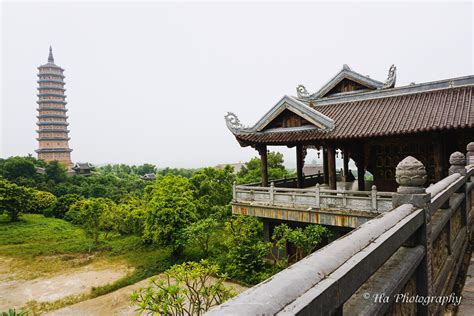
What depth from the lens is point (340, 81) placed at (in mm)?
14703

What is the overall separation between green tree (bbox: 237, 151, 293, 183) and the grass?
764cm

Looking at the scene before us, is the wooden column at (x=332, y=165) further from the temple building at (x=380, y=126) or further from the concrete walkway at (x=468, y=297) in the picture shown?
the concrete walkway at (x=468, y=297)

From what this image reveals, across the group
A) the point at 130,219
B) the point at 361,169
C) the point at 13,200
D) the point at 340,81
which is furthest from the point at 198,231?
the point at 13,200

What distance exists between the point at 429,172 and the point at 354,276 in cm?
1108

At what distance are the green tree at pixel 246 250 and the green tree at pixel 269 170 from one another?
9560mm

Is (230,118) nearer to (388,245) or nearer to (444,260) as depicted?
(444,260)

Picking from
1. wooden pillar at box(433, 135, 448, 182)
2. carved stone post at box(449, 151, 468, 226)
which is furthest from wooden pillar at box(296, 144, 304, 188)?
carved stone post at box(449, 151, 468, 226)

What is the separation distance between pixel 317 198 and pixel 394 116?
12.7ft

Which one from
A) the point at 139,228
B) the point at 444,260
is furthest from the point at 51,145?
the point at 444,260

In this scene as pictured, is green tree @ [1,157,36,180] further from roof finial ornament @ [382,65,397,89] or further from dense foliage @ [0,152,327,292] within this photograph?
roof finial ornament @ [382,65,397,89]

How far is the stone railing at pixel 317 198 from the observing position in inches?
335

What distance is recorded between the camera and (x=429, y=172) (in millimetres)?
10555

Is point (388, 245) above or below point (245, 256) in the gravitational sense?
above

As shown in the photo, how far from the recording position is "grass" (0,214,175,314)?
1565 centimetres
